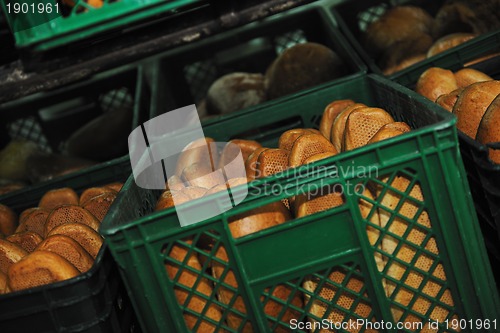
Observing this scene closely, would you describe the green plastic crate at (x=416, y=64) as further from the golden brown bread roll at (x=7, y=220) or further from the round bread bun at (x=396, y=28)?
the golden brown bread roll at (x=7, y=220)

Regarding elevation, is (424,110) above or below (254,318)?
above

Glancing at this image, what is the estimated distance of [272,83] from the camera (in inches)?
94.6

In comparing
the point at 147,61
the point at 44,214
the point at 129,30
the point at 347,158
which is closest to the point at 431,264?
the point at 347,158

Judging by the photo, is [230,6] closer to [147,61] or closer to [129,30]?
[129,30]

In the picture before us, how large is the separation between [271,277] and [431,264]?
0.36 meters

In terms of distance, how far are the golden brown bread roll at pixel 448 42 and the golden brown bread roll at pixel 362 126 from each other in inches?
30.8

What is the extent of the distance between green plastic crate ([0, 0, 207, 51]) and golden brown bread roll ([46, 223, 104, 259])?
478 mm

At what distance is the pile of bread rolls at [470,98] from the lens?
144cm

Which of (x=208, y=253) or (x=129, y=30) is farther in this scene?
(x=129, y=30)

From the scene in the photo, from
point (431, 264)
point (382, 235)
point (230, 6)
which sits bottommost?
point (431, 264)

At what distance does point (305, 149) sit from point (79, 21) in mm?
603

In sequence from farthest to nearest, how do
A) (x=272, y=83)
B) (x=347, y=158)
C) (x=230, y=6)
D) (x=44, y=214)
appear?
(x=272, y=83) → (x=44, y=214) → (x=230, y=6) → (x=347, y=158)

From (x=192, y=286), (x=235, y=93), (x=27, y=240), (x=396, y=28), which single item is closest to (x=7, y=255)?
(x=27, y=240)

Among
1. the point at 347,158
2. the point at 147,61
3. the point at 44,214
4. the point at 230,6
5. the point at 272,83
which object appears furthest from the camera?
the point at 147,61
